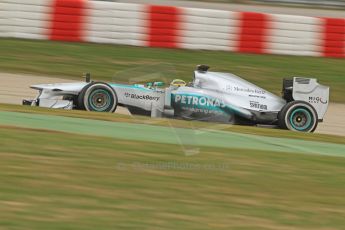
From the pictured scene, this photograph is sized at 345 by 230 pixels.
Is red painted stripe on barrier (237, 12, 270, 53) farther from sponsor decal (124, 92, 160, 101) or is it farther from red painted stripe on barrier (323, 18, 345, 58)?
sponsor decal (124, 92, 160, 101)

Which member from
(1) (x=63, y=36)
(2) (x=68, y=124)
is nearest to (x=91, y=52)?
(1) (x=63, y=36)

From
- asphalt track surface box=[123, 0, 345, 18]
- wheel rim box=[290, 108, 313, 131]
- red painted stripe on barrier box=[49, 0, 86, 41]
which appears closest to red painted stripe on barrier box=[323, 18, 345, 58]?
red painted stripe on barrier box=[49, 0, 86, 41]

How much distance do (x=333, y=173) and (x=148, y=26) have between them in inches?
303

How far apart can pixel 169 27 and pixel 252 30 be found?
1.45 metres

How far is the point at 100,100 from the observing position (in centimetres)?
930

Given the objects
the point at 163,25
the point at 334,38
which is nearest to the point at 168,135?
the point at 163,25

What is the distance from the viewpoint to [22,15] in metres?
13.4

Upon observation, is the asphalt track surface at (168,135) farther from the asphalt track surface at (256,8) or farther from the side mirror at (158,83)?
the asphalt track surface at (256,8)

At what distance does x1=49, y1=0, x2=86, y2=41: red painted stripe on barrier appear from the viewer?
13.4 m

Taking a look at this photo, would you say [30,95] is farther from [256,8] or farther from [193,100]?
[256,8]

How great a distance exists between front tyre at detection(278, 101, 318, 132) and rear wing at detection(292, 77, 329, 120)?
0.41ft

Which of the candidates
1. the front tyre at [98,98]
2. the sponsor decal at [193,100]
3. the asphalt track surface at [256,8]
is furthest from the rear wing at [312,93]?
the asphalt track surface at [256,8]

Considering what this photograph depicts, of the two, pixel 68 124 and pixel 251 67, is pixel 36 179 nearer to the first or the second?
pixel 68 124

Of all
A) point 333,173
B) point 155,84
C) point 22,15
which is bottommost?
point 333,173
